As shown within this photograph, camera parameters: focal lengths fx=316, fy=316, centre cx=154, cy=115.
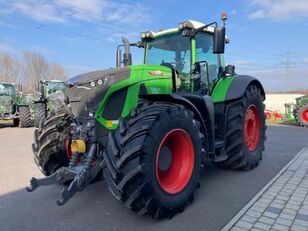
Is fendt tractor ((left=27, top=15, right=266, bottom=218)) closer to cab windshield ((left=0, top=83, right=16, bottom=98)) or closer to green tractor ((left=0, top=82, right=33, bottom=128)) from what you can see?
green tractor ((left=0, top=82, right=33, bottom=128))

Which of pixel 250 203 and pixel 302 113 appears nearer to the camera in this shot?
pixel 250 203

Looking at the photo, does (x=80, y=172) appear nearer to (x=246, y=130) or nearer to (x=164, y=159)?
(x=164, y=159)

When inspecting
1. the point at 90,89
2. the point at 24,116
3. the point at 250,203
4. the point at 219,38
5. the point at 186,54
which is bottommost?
the point at 24,116

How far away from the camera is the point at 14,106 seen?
1620cm

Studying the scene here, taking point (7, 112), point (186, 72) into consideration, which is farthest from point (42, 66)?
point (186, 72)

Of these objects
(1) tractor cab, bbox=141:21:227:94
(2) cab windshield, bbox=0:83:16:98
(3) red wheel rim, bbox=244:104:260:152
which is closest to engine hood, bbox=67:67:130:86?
(1) tractor cab, bbox=141:21:227:94

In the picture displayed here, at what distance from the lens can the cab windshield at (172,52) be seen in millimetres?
5074

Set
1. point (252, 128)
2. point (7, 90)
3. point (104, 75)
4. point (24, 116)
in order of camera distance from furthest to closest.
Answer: point (7, 90)
point (24, 116)
point (252, 128)
point (104, 75)

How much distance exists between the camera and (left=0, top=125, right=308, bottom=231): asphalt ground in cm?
337

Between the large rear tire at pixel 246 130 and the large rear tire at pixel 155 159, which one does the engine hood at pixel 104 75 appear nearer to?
the large rear tire at pixel 155 159

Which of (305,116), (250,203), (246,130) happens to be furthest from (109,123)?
(305,116)

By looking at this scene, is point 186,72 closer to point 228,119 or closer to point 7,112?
point 228,119

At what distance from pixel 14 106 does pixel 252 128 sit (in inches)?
536

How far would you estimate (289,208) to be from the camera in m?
3.78
